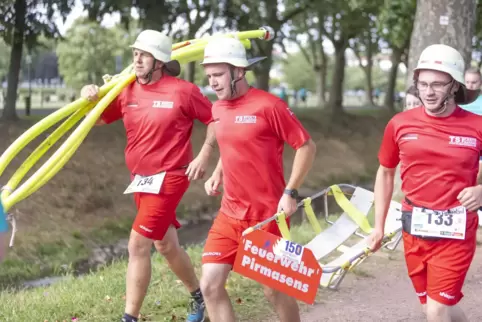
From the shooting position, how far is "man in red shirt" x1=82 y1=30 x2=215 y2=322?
18.5ft

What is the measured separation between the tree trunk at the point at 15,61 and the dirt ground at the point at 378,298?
13.4 meters

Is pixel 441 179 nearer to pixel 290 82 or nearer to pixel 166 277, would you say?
pixel 166 277

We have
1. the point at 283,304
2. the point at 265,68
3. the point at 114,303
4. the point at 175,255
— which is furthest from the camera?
the point at 265,68

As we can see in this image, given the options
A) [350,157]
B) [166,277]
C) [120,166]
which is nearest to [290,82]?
[350,157]

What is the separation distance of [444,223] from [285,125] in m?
1.06

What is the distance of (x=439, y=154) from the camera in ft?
14.5

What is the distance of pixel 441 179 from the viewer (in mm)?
4430

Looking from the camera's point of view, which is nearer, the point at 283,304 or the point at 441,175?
the point at 441,175

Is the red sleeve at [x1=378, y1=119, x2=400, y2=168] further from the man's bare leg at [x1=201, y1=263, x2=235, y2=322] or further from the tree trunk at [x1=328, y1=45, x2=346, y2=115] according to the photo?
the tree trunk at [x1=328, y1=45, x2=346, y2=115]

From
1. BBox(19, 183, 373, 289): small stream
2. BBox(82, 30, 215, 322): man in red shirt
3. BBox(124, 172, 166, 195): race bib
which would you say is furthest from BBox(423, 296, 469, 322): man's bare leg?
BBox(19, 183, 373, 289): small stream

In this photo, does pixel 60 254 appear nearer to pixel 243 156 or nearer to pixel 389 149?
pixel 243 156

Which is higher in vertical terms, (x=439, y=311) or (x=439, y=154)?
(x=439, y=154)

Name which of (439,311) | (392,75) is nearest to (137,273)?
(439,311)

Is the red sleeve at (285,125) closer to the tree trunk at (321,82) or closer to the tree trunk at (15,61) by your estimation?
the tree trunk at (15,61)
